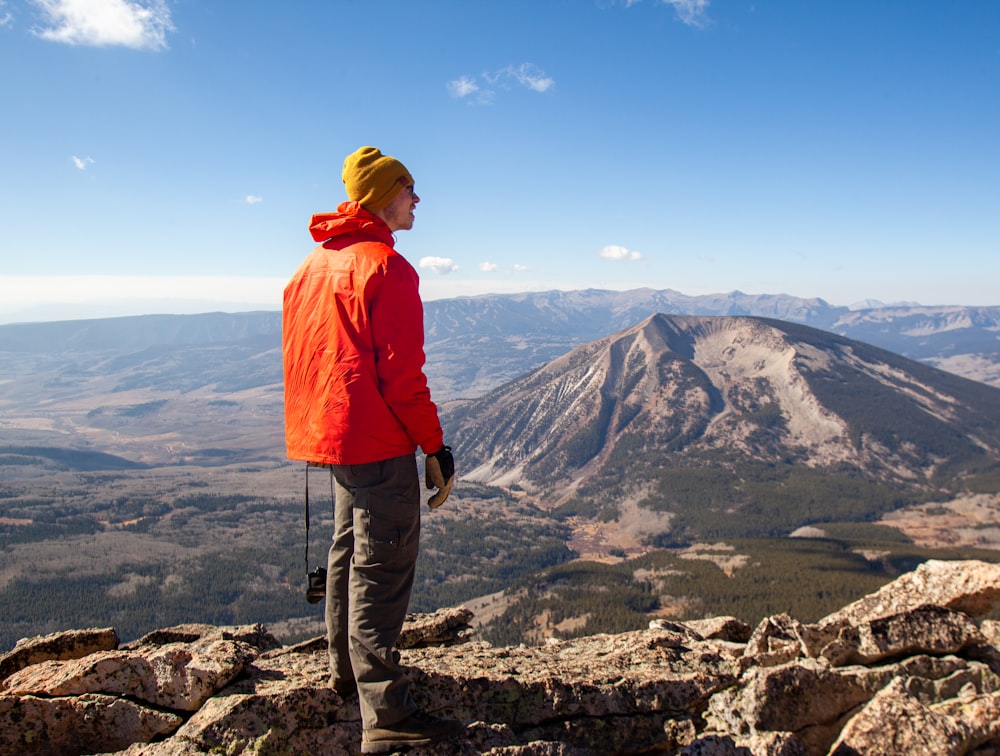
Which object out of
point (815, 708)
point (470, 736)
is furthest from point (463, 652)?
point (815, 708)

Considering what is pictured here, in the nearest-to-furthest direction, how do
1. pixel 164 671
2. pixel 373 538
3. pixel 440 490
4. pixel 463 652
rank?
1. pixel 373 538
2. pixel 440 490
3. pixel 164 671
4. pixel 463 652

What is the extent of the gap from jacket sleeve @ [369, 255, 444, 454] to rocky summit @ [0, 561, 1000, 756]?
3.07 meters

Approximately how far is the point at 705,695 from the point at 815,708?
4.38 feet

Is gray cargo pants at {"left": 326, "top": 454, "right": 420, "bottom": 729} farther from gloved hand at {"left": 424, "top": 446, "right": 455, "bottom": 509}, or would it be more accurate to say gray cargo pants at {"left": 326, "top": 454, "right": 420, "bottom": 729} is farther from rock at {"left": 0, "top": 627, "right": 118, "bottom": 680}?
rock at {"left": 0, "top": 627, "right": 118, "bottom": 680}

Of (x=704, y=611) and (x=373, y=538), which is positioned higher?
(x=373, y=538)

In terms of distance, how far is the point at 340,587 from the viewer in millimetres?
5996

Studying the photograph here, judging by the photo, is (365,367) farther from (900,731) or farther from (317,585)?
(900,731)

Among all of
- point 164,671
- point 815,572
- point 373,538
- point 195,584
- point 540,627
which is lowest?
point 195,584

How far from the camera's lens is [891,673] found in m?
7.89

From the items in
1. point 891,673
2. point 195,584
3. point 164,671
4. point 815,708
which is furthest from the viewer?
point 195,584

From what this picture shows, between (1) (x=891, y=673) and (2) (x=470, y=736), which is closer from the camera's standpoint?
(2) (x=470, y=736)

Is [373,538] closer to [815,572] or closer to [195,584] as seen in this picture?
[815,572]

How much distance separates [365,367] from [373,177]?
2061 millimetres

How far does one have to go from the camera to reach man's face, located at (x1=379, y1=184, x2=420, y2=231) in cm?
630
